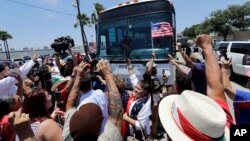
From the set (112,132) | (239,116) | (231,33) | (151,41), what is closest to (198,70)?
(239,116)

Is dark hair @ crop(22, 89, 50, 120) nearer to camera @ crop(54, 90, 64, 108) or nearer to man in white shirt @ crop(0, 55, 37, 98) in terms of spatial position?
camera @ crop(54, 90, 64, 108)

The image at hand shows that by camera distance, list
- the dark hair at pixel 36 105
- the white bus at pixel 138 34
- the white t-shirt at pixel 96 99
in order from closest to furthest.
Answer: the dark hair at pixel 36 105, the white t-shirt at pixel 96 99, the white bus at pixel 138 34

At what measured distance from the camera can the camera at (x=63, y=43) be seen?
4.82 meters

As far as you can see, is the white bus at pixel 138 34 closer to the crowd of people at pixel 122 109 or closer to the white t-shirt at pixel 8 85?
the crowd of people at pixel 122 109

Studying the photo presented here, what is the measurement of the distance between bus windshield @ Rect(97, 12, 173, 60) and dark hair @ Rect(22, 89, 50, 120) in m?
6.04

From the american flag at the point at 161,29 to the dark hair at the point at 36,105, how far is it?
5.99 m

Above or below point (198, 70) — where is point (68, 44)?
above

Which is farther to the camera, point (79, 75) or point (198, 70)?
point (198, 70)

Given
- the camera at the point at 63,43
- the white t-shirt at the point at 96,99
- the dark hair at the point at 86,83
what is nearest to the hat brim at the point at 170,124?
the white t-shirt at the point at 96,99

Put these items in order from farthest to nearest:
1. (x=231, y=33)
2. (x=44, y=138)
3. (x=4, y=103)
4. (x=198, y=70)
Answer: (x=231, y=33) < (x=198, y=70) < (x=4, y=103) < (x=44, y=138)

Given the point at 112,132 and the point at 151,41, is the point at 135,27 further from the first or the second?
the point at 112,132

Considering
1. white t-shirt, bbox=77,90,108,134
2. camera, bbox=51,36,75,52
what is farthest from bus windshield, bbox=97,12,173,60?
white t-shirt, bbox=77,90,108,134

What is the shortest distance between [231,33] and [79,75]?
68.3 meters

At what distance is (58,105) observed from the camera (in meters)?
4.70
